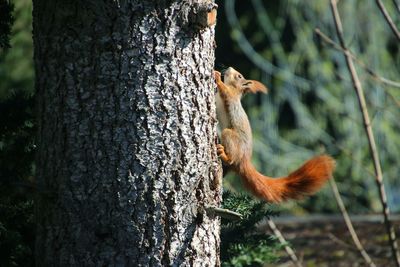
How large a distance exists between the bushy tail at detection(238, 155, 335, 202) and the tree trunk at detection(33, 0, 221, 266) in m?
1.35

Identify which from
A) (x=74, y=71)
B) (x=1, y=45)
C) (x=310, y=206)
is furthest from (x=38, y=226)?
(x=310, y=206)

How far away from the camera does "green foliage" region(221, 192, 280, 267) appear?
3.50 metres

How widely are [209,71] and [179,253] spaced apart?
0.61 metres

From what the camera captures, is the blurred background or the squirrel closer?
the squirrel

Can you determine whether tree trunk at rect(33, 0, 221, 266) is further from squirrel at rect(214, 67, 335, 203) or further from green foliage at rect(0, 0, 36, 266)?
squirrel at rect(214, 67, 335, 203)

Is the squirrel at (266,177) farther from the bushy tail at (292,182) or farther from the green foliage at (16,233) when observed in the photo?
the green foliage at (16,233)

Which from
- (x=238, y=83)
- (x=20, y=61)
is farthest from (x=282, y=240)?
(x=20, y=61)

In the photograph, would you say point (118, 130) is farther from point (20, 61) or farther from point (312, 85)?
point (312, 85)

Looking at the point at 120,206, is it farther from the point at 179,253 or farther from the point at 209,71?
the point at 209,71

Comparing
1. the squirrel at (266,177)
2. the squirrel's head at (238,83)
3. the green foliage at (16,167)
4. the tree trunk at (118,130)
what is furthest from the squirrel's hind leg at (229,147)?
the tree trunk at (118,130)

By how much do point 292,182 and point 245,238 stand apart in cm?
40

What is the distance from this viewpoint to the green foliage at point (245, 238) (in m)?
3.50

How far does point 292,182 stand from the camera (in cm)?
412

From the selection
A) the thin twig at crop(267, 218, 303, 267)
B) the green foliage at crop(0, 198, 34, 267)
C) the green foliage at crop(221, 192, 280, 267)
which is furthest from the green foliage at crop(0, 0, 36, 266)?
the thin twig at crop(267, 218, 303, 267)
